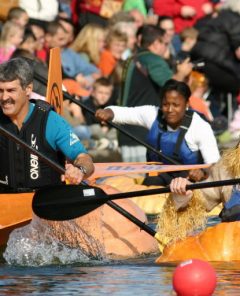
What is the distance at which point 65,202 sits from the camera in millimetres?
10992

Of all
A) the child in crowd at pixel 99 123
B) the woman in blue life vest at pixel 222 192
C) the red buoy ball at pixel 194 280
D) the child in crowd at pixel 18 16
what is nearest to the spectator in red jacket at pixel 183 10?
the child in crowd at pixel 99 123

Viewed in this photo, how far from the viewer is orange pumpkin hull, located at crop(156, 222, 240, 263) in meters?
10.8

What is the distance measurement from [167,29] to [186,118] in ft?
17.0

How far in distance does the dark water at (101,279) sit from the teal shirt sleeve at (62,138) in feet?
2.73

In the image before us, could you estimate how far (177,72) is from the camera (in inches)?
702

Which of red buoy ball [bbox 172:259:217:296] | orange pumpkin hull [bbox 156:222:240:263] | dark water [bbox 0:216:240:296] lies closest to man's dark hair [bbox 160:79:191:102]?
dark water [bbox 0:216:240:296]

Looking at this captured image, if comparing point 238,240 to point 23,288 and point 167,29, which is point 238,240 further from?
point 167,29

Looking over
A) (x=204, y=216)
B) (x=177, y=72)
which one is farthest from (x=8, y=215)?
(x=177, y=72)

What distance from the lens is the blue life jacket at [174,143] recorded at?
14.2 meters

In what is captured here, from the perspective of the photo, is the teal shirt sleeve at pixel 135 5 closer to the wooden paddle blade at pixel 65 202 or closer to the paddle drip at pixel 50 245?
the paddle drip at pixel 50 245

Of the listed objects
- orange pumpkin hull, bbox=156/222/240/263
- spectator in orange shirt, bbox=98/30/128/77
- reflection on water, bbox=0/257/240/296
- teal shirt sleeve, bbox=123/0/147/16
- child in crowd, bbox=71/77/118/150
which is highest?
teal shirt sleeve, bbox=123/0/147/16

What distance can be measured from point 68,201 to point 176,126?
3518 millimetres

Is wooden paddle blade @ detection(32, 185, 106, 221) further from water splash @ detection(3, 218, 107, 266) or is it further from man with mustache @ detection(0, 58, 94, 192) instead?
water splash @ detection(3, 218, 107, 266)

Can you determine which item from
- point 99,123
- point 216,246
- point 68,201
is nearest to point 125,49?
point 99,123
